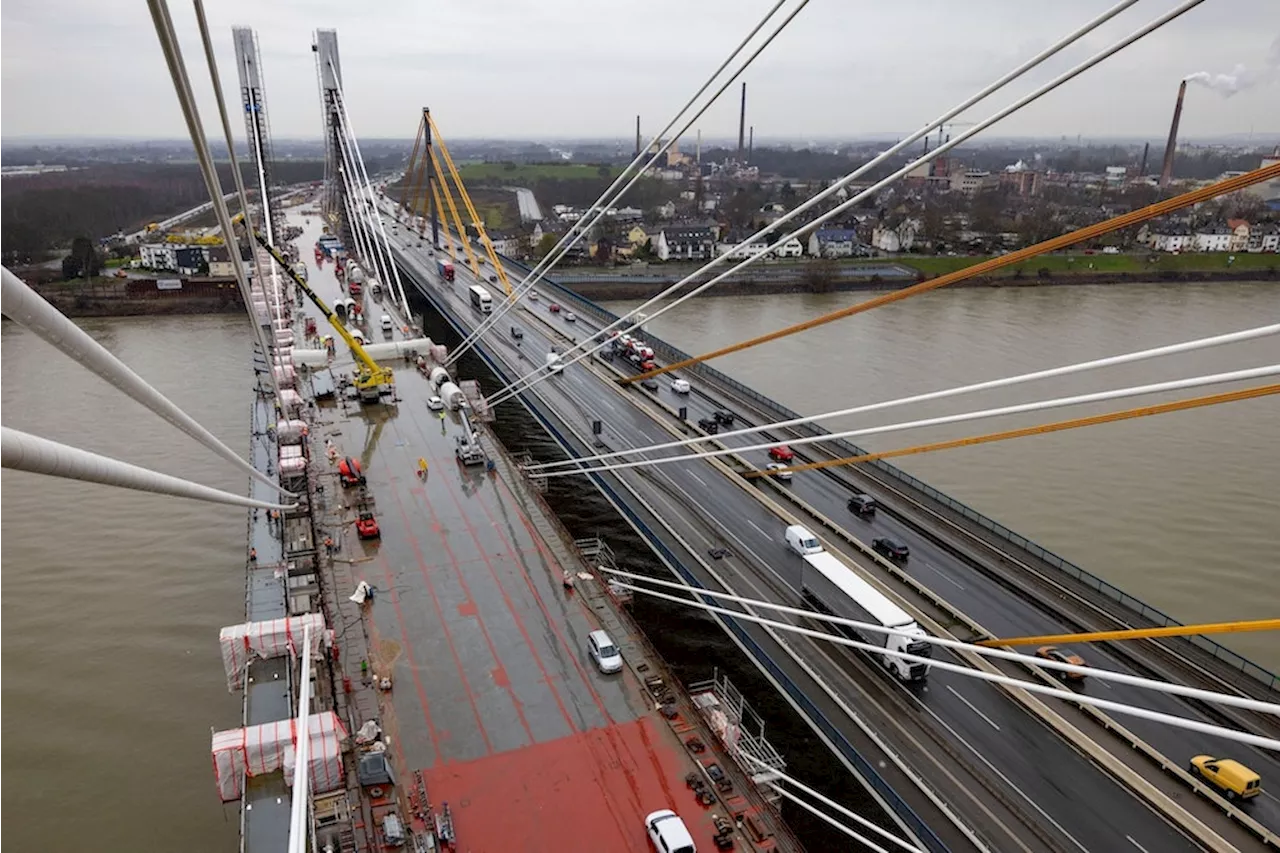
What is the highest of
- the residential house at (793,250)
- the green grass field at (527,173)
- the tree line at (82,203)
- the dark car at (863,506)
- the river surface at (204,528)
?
the green grass field at (527,173)

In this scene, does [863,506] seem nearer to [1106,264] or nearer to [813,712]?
[813,712]

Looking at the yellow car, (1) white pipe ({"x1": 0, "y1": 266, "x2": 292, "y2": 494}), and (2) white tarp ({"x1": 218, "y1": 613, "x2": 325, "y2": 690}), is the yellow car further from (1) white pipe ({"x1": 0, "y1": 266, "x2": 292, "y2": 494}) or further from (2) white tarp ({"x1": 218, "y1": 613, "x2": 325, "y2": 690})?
(2) white tarp ({"x1": 218, "y1": 613, "x2": 325, "y2": 690})

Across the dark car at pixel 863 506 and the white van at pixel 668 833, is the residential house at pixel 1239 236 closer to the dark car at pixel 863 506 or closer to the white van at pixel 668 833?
the dark car at pixel 863 506

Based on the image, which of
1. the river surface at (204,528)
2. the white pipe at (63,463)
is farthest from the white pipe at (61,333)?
the river surface at (204,528)

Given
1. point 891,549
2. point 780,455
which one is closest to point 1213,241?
point 780,455

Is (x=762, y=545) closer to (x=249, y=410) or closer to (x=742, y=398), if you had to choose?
(x=742, y=398)
